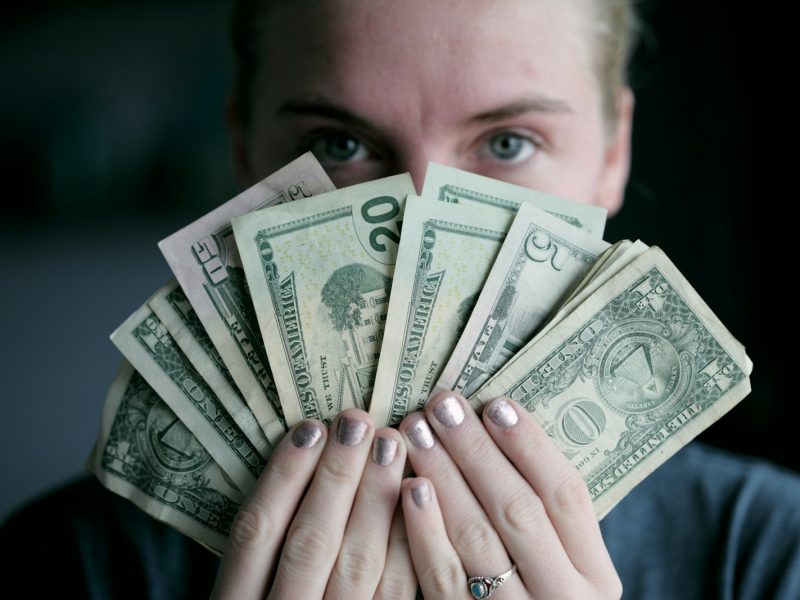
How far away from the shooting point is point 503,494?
2.62 ft

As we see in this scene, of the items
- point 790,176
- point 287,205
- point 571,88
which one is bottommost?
point 287,205

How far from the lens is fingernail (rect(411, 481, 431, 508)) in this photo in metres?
0.78

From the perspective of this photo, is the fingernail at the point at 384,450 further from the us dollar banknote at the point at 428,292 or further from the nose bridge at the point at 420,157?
the nose bridge at the point at 420,157

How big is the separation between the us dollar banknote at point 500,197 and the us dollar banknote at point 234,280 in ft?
0.48

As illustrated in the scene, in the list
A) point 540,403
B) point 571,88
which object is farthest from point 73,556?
point 571,88

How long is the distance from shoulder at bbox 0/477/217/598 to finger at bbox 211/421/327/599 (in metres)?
0.37

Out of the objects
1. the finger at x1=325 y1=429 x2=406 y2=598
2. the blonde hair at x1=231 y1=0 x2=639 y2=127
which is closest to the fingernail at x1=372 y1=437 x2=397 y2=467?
the finger at x1=325 y1=429 x2=406 y2=598

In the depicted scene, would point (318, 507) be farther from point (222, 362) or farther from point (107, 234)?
point (107, 234)

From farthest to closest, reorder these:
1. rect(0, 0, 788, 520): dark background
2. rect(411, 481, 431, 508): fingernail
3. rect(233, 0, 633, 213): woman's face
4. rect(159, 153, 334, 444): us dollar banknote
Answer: rect(0, 0, 788, 520): dark background, rect(233, 0, 633, 213): woman's face, rect(159, 153, 334, 444): us dollar banknote, rect(411, 481, 431, 508): fingernail

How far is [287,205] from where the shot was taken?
915 millimetres

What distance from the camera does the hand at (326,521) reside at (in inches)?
31.1

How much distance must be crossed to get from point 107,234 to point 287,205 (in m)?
2.57

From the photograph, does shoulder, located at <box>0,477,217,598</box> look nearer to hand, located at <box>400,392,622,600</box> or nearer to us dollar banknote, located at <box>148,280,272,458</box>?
us dollar banknote, located at <box>148,280,272,458</box>

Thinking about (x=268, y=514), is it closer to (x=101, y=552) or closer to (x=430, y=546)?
(x=430, y=546)
